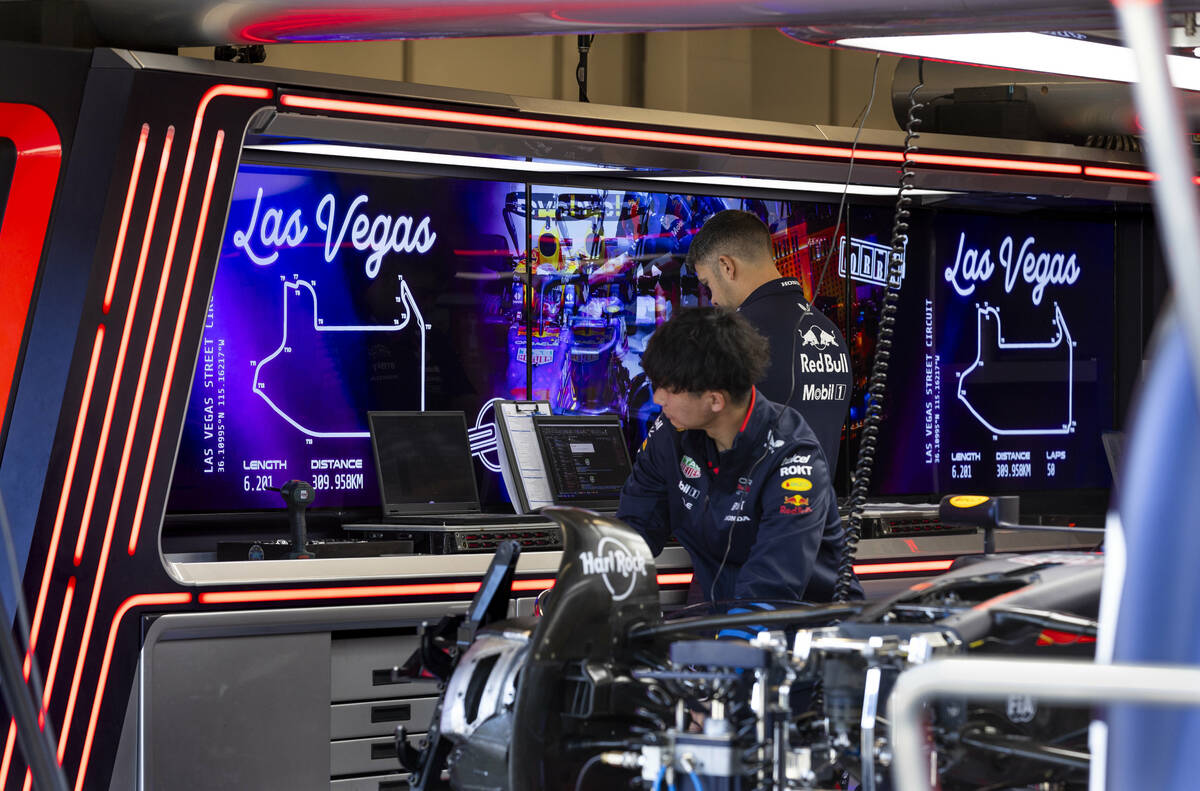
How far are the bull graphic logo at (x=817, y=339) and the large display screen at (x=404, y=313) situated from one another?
4.70 ft

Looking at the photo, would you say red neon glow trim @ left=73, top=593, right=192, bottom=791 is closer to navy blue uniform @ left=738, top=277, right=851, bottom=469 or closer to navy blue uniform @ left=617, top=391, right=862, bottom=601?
navy blue uniform @ left=617, top=391, right=862, bottom=601

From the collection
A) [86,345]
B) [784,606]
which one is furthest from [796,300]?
[86,345]

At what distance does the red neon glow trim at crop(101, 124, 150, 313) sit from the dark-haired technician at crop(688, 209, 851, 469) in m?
1.50

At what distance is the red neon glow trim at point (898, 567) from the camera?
15.0 ft

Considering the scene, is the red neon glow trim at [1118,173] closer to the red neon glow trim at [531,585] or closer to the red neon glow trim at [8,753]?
the red neon glow trim at [531,585]

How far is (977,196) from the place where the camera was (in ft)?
18.8

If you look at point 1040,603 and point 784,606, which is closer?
point 1040,603

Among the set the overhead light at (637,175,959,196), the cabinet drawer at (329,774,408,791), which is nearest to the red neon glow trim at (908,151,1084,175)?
the overhead light at (637,175,959,196)

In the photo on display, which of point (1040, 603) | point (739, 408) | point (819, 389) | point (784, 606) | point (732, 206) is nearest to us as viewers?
point (1040, 603)

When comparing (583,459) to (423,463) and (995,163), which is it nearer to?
(423,463)

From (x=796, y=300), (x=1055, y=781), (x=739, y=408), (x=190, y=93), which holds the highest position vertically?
(x=190, y=93)

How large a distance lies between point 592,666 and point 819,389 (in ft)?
6.17

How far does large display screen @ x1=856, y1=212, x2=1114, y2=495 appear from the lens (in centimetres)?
588

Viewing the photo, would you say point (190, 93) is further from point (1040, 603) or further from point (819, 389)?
point (1040, 603)
